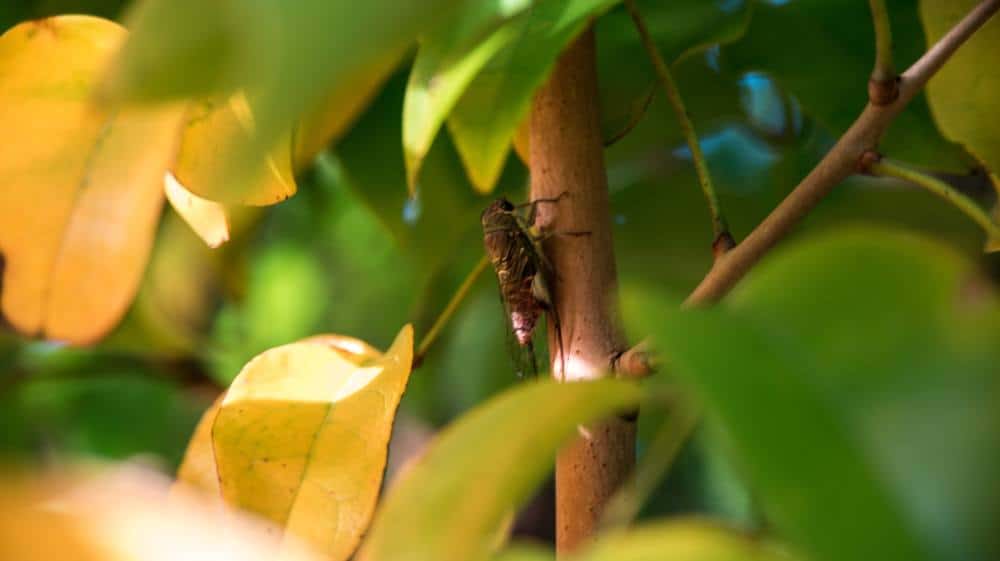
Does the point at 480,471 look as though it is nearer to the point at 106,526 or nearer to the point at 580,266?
the point at 106,526

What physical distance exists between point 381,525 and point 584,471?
0.17 m

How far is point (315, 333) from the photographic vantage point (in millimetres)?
752

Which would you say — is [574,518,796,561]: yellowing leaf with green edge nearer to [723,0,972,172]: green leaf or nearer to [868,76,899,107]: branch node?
[868,76,899,107]: branch node

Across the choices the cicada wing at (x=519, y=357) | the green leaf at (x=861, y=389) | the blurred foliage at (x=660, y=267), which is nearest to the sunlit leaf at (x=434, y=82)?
the blurred foliage at (x=660, y=267)

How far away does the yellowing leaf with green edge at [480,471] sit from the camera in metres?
0.18

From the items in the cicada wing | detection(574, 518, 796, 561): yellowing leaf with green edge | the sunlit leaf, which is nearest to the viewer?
detection(574, 518, 796, 561): yellowing leaf with green edge

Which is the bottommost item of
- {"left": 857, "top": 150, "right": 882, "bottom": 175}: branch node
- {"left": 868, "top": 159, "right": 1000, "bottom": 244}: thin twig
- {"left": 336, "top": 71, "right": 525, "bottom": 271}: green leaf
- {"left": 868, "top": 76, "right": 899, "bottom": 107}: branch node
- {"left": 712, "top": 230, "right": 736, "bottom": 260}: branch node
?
{"left": 336, "top": 71, "right": 525, "bottom": 271}: green leaf

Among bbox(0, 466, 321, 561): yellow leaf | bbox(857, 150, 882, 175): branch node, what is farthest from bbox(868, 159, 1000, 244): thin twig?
bbox(0, 466, 321, 561): yellow leaf

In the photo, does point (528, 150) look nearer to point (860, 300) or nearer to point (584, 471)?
point (584, 471)

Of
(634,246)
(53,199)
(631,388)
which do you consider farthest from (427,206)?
(631,388)

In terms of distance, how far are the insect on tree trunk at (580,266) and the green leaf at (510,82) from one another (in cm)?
5

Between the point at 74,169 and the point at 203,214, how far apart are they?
4 cm

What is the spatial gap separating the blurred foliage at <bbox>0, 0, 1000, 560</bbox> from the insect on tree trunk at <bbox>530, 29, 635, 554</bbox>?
1.6 inches

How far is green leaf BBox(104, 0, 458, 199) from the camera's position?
16 cm
